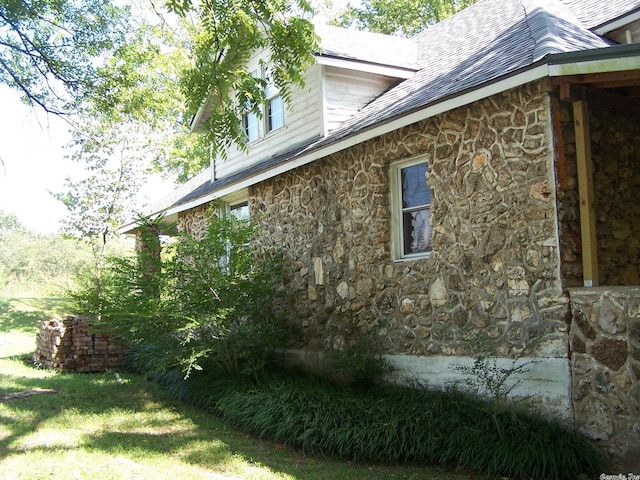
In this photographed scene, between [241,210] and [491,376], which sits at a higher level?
[241,210]

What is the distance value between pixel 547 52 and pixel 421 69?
4.17 metres

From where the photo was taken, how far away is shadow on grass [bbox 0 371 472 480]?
5848mm

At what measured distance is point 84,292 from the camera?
954 centimetres

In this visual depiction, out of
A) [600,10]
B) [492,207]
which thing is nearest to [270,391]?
[492,207]

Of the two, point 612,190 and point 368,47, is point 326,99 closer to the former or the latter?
point 368,47

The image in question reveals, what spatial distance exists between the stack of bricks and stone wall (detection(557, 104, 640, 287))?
29.3ft

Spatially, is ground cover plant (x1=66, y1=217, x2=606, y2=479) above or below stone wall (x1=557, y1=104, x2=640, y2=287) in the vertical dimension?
below

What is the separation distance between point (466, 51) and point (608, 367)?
5.12 meters

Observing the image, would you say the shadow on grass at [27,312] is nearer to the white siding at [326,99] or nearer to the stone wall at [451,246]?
the white siding at [326,99]

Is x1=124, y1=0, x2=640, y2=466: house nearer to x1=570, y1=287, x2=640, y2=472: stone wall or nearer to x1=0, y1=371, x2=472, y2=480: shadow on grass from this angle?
x1=570, y1=287, x2=640, y2=472: stone wall

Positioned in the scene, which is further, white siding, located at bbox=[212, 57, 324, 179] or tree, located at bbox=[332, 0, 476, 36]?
tree, located at bbox=[332, 0, 476, 36]

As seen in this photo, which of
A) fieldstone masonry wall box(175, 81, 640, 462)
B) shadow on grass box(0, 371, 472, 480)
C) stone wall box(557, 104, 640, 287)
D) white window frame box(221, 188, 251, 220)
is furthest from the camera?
white window frame box(221, 188, 251, 220)

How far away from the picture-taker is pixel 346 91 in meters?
9.92

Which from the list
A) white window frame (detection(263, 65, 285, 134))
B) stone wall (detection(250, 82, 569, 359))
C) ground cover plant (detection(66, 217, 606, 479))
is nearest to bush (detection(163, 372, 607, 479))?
ground cover plant (detection(66, 217, 606, 479))
